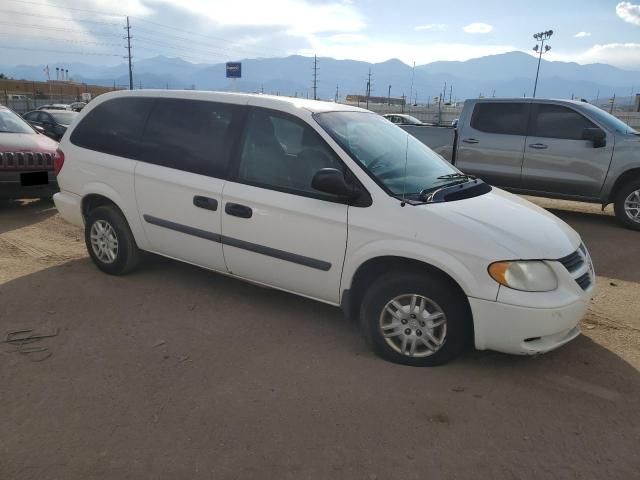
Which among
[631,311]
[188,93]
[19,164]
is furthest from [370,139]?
[19,164]

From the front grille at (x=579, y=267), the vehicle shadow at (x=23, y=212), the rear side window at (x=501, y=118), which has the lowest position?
the vehicle shadow at (x=23, y=212)

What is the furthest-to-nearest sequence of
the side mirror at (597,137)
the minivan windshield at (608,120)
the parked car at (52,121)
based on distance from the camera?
the parked car at (52,121) < the minivan windshield at (608,120) < the side mirror at (597,137)

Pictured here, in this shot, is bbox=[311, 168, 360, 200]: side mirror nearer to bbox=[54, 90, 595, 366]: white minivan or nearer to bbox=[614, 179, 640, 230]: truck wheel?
bbox=[54, 90, 595, 366]: white minivan

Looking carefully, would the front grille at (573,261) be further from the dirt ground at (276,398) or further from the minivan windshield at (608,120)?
the minivan windshield at (608,120)

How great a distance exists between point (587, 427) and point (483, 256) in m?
1.09

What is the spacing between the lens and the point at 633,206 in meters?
7.32

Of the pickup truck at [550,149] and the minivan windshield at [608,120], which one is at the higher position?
the minivan windshield at [608,120]

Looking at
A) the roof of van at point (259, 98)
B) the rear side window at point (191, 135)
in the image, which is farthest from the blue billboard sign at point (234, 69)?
the rear side window at point (191, 135)

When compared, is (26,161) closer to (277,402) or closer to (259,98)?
(259,98)

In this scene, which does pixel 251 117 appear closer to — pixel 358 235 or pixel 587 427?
pixel 358 235

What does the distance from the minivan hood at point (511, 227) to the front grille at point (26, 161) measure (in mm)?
6412

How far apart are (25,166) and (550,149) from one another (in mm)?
7847

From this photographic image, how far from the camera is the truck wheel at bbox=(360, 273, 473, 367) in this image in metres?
3.18

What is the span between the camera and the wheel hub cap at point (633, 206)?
7277mm
